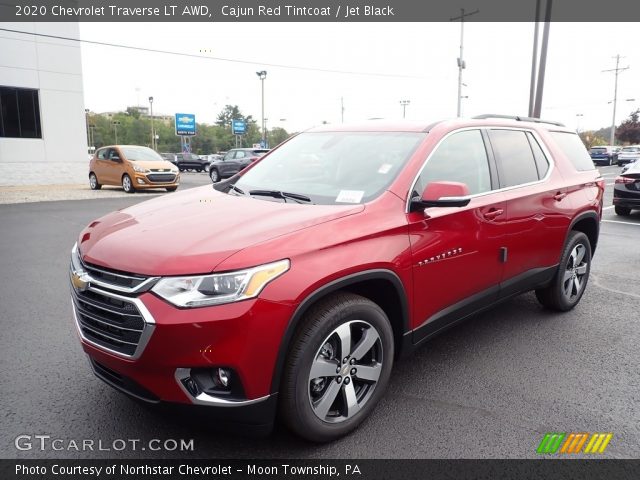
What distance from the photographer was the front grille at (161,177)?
17033 millimetres

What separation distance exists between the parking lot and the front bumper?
173mm

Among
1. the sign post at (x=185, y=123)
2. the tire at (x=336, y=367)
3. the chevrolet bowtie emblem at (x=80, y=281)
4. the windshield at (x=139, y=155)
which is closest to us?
the tire at (x=336, y=367)

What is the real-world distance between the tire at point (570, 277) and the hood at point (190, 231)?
273 cm

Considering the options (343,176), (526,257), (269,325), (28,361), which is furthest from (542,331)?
(28,361)

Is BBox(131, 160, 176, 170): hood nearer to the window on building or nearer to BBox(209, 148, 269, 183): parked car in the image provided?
the window on building

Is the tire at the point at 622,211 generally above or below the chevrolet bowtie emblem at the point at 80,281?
below

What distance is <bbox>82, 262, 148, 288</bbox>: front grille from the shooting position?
7.55ft

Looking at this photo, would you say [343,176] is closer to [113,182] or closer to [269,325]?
[269,325]

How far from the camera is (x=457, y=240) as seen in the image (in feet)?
10.7

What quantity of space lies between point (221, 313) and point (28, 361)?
238 cm

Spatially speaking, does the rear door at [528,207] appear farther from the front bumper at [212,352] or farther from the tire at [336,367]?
the front bumper at [212,352]

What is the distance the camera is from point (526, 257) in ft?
13.2

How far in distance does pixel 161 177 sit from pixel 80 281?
50.5 feet

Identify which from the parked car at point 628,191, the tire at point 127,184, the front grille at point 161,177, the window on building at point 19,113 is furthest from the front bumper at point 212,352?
the window on building at point 19,113
